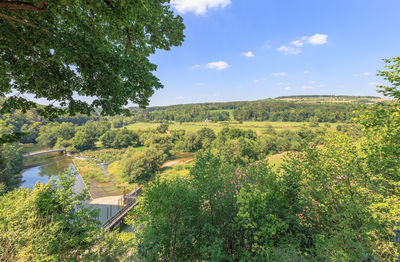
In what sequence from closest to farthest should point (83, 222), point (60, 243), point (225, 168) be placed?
point (60, 243), point (83, 222), point (225, 168)

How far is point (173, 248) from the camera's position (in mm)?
5160

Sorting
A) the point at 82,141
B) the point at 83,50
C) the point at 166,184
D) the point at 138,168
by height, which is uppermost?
the point at 83,50

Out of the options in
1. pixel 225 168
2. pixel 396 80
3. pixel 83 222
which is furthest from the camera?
pixel 225 168

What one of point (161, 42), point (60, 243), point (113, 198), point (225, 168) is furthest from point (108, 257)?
point (113, 198)

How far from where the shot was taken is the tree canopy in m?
3.07

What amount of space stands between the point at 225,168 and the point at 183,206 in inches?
109

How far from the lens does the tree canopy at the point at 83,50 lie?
307cm

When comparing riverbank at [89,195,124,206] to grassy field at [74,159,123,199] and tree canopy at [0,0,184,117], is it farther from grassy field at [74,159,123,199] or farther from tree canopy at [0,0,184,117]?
tree canopy at [0,0,184,117]

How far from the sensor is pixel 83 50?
354 centimetres

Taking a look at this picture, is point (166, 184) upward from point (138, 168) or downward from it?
upward

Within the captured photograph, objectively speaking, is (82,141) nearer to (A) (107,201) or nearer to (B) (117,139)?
(B) (117,139)

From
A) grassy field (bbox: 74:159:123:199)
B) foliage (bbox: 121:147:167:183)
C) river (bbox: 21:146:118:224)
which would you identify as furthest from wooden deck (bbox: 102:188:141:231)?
Result: grassy field (bbox: 74:159:123:199)

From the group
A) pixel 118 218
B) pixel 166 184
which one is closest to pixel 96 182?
pixel 118 218

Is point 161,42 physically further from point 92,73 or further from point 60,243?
point 60,243
